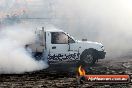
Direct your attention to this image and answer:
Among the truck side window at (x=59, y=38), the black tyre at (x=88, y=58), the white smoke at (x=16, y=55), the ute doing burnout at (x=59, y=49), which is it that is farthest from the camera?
the black tyre at (x=88, y=58)

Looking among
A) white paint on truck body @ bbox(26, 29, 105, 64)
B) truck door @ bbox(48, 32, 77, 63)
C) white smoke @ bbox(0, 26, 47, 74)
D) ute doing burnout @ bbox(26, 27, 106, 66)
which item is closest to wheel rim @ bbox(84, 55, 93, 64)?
ute doing burnout @ bbox(26, 27, 106, 66)

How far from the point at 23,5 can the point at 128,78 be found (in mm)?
24045

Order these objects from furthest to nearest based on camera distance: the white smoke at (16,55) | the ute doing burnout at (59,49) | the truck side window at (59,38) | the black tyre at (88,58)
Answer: the black tyre at (88,58), the truck side window at (59,38), the ute doing burnout at (59,49), the white smoke at (16,55)

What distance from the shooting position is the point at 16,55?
1506 centimetres

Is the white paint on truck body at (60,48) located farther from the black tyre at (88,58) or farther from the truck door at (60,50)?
the black tyre at (88,58)

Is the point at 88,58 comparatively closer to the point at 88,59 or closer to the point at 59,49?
the point at 88,59

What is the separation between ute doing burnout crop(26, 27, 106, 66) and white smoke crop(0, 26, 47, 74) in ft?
0.94

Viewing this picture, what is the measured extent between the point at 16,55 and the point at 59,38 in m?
2.12

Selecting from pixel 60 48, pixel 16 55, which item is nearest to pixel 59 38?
pixel 60 48

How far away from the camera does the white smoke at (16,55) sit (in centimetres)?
1482

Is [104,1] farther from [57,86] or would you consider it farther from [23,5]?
[57,86]

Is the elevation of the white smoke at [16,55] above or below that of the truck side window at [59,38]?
below

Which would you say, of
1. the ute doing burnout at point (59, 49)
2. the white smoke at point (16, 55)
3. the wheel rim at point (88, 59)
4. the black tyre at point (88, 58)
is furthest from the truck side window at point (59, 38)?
the wheel rim at point (88, 59)

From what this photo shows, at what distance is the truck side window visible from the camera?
51.6 feet
